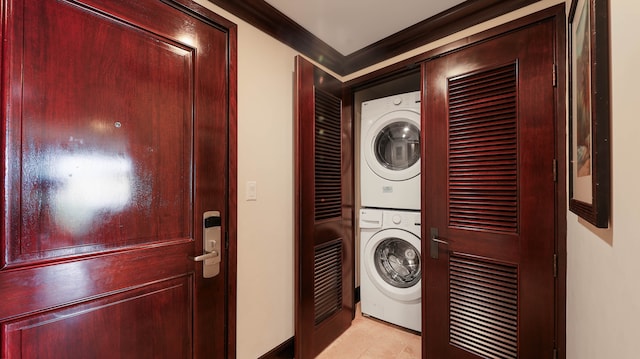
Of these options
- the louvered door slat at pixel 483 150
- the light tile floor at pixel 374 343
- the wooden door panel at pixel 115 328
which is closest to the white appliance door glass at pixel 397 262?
the light tile floor at pixel 374 343

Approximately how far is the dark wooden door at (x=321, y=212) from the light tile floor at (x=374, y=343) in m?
0.07

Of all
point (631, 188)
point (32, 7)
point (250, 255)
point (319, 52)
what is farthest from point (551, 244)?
point (32, 7)

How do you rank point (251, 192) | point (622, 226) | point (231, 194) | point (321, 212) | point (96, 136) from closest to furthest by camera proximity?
point (622, 226) → point (96, 136) → point (231, 194) → point (251, 192) → point (321, 212)

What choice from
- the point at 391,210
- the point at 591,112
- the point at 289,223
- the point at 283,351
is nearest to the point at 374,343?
the point at 283,351

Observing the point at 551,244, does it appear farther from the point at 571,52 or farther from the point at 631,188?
the point at 631,188

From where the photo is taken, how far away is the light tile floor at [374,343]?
5.96ft

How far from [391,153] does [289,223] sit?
1.10 meters

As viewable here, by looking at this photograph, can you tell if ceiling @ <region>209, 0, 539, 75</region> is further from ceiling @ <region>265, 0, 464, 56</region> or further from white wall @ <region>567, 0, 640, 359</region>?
white wall @ <region>567, 0, 640, 359</region>

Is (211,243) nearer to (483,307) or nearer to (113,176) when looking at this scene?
(113,176)

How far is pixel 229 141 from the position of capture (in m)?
1.39

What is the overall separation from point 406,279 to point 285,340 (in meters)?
1.08

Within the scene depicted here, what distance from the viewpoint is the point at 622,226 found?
1.72 feet

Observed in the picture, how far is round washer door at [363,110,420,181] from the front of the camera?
2.03 meters

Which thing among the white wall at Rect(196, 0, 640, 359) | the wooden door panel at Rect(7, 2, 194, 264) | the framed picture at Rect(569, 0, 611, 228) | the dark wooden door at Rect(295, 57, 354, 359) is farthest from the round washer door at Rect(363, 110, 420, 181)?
the wooden door panel at Rect(7, 2, 194, 264)
